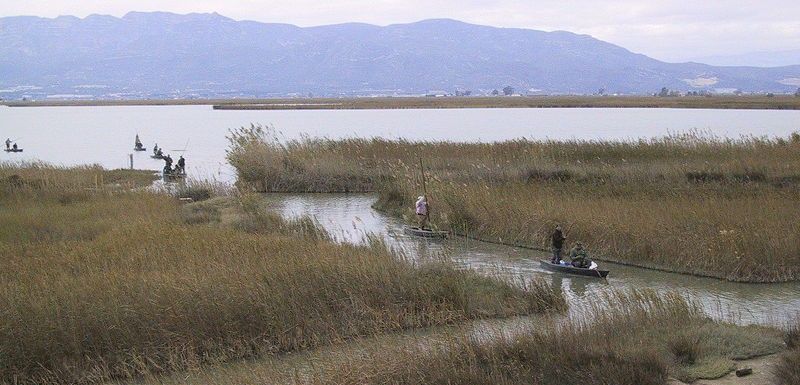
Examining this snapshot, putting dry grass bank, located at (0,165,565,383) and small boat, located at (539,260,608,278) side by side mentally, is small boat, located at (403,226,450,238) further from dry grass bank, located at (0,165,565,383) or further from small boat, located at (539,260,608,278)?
dry grass bank, located at (0,165,565,383)

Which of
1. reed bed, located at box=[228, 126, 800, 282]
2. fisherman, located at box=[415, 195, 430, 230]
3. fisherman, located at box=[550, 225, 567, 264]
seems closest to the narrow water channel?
fisherman, located at box=[550, 225, 567, 264]


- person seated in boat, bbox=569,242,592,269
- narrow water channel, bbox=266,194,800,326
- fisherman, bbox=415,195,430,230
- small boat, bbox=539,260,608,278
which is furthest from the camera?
fisherman, bbox=415,195,430,230

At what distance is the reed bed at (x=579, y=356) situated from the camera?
10.7 metres

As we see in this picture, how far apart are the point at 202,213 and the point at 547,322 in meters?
15.7

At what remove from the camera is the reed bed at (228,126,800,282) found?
20.7 metres

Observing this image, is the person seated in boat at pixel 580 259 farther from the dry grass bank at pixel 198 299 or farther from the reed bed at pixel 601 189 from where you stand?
the dry grass bank at pixel 198 299

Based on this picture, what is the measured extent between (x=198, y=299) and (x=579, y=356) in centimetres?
646

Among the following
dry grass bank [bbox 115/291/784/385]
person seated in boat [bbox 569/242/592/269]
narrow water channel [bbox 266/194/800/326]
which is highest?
dry grass bank [bbox 115/291/784/385]

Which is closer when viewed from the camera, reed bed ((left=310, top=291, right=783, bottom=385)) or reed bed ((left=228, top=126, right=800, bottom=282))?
reed bed ((left=310, top=291, right=783, bottom=385))

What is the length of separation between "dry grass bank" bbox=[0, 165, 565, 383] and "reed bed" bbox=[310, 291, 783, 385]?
8.15ft

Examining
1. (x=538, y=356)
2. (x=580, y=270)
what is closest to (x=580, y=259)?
(x=580, y=270)

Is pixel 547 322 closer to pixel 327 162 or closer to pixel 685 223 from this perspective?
pixel 685 223

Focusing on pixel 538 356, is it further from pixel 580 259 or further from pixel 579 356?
pixel 580 259

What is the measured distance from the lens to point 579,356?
11188mm
